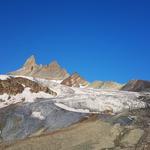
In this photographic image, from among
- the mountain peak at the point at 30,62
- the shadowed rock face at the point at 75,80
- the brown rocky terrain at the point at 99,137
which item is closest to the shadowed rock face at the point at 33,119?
the brown rocky terrain at the point at 99,137

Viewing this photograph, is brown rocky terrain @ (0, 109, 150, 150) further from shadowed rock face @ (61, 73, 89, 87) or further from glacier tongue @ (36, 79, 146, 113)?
shadowed rock face @ (61, 73, 89, 87)

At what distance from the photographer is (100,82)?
A: 433 ft

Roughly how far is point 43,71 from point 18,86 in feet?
345

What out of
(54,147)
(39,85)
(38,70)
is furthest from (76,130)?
(38,70)

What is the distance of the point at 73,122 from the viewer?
26.6 metres

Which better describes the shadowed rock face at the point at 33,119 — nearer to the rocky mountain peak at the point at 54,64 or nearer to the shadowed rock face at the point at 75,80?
the shadowed rock face at the point at 75,80

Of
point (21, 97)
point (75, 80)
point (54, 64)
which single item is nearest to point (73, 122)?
point (21, 97)

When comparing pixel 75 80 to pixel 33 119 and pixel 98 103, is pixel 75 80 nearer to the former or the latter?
pixel 98 103

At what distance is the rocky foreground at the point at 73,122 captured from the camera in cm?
2173

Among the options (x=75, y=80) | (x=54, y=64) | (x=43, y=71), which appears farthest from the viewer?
(x=54, y=64)

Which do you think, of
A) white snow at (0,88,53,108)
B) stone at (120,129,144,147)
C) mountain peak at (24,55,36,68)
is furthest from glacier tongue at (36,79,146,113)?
mountain peak at (24,55,36,68)

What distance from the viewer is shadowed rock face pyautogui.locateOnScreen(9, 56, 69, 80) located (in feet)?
450

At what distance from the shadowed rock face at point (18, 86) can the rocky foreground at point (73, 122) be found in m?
0.10

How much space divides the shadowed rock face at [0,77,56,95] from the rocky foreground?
10 centimetres
